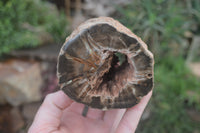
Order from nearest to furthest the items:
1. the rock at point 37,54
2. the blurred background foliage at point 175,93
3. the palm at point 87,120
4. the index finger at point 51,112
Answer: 1. the index finger at point 51,112
2. the palm at point 87,120
3. the blurred background foliage at point 175,93
4. the rock at point 37,54

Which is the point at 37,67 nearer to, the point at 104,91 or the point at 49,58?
the point at 49,58

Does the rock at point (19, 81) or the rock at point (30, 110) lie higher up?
the rock at point (19, 81)

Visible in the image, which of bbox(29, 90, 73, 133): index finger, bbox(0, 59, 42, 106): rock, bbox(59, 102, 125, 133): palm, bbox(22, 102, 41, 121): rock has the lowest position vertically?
bbox(22, 102, 41, 121): rock

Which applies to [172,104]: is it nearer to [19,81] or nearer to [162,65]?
[162,65]

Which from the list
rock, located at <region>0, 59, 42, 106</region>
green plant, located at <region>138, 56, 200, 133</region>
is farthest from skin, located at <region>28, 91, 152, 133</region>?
rock, located at <region>0, 59, 42, 106</region>

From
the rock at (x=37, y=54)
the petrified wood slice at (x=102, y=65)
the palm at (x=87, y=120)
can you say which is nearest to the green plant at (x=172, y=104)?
the palm at (x=87, y=120)

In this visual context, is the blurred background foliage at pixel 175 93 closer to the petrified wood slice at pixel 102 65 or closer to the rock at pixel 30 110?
the petrified wood slice at pixel 102 65

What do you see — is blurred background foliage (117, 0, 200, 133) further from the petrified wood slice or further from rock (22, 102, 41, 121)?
rock (22, 102, 41, 121)
